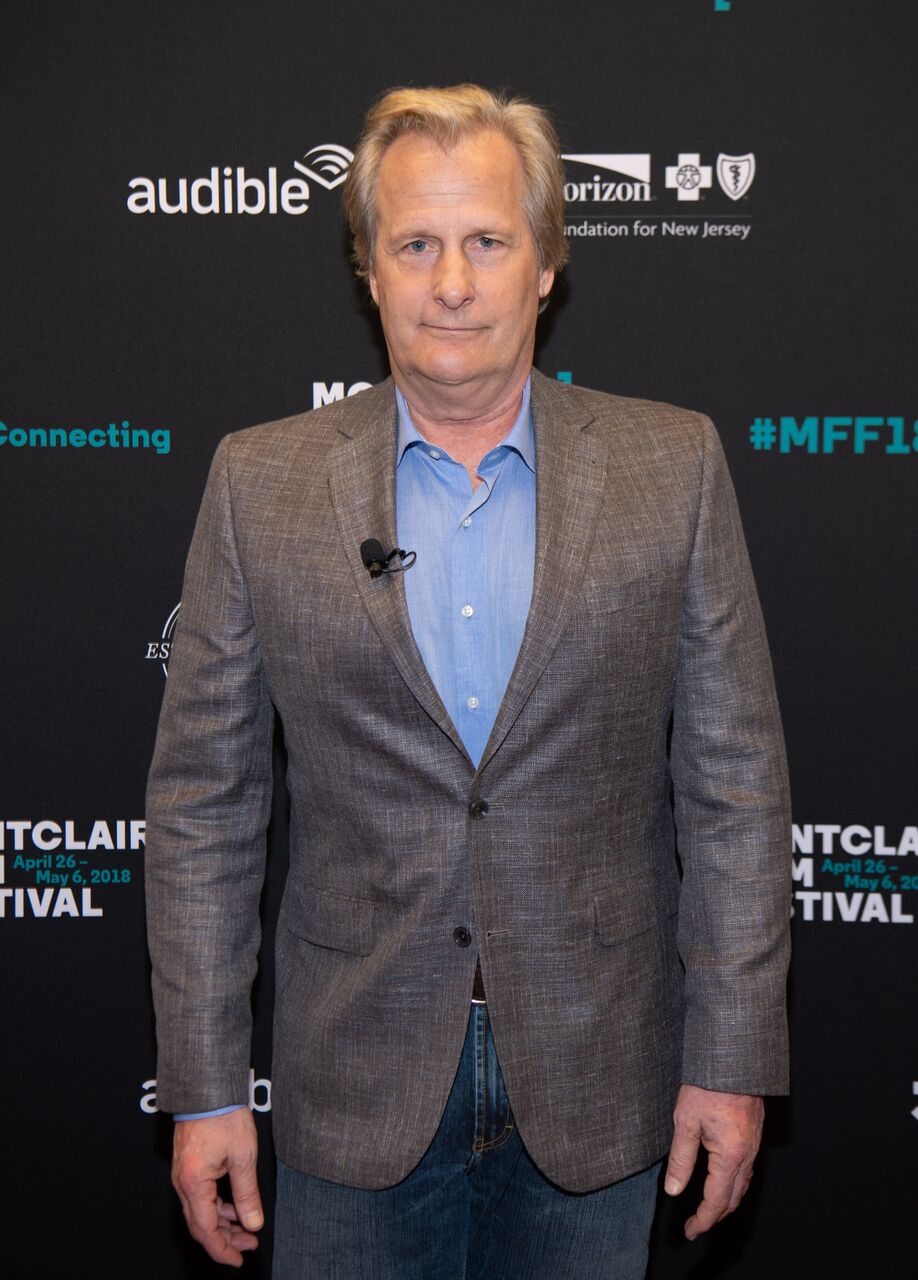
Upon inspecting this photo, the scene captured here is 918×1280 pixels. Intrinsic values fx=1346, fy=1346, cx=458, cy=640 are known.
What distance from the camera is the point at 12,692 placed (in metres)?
2.77

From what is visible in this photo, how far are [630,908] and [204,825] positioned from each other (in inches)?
24.4

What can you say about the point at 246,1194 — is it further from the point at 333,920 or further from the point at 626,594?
the point at 626,594

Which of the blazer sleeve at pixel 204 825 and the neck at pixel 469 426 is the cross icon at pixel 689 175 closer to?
the neck at pixel 469 426

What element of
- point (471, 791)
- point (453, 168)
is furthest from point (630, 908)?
point (453, 168)

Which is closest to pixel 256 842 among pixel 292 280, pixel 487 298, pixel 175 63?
pixel 487 298

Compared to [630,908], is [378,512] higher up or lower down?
higher up

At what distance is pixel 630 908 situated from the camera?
6.30 feet

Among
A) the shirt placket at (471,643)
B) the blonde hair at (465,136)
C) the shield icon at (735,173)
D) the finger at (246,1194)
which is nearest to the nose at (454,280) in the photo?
the blonde hair at (465,136)

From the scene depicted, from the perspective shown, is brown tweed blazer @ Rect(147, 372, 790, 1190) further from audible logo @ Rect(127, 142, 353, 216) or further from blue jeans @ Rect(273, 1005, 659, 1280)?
audible logo @ Rect(127, 142, 353, 216)

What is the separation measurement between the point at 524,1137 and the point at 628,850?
0.42 meters

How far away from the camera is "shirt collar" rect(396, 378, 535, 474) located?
194 cm

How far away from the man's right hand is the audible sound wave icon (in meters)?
1.73

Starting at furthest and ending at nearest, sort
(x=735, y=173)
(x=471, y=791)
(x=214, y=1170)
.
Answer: (x=735, y=173) < (x=214, y=1170) < (x=471, y=791)

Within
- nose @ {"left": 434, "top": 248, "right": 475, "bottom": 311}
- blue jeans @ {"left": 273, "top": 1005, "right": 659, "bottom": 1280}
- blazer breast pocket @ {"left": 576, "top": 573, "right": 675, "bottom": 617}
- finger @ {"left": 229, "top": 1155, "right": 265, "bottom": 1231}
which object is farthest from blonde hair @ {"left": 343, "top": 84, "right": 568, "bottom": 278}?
finger @ {"left": 229, "top": 1155, "right": 265, "bottom": 1231}
